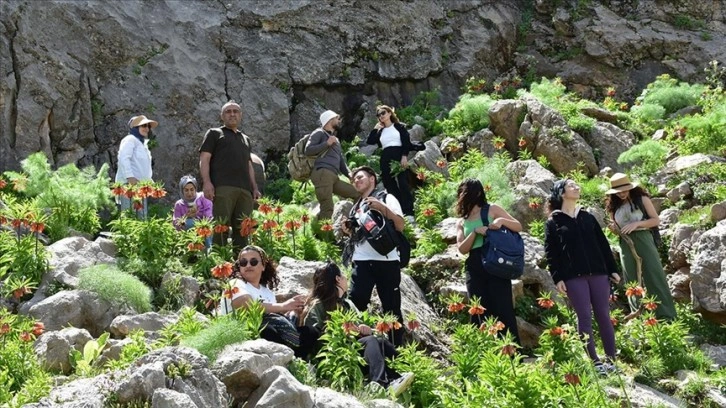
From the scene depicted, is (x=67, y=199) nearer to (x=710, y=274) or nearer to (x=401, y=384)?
(x=401, y=384)

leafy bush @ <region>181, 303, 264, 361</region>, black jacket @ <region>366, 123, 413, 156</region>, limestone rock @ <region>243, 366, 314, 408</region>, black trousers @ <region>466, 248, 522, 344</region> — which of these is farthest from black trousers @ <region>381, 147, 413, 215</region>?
limestone rock @ <region>243, 366, 314, 408</region>

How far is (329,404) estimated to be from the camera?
575 centimetres

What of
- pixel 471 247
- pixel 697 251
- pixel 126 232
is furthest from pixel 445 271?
pixel 126 232

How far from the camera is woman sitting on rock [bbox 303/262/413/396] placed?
257 inches

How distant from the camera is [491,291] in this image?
801 centimetres

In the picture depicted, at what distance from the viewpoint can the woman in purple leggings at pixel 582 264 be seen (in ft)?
26.0

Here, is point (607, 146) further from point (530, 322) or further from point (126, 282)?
point (126, 282)

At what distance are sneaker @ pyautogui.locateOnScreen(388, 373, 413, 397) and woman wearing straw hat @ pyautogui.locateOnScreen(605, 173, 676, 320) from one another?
382 cm

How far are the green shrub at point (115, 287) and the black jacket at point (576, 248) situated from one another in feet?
13.4

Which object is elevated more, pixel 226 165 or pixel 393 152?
pixel 226 165

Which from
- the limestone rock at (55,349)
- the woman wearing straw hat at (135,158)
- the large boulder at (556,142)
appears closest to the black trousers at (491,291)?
the limestone rock at (55,349)

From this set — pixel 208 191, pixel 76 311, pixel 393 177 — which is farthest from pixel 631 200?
pixel 76 311

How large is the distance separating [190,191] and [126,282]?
2.31m

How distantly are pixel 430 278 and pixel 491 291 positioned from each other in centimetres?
253
